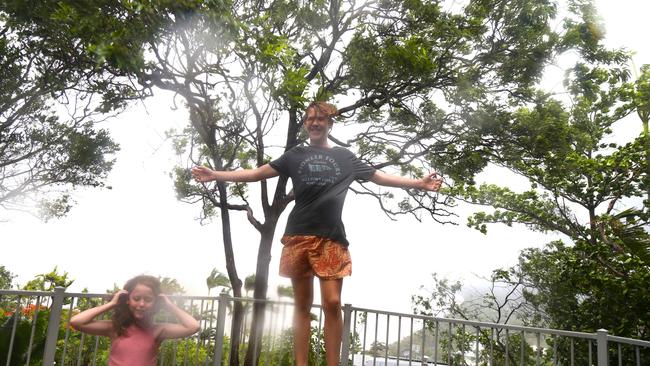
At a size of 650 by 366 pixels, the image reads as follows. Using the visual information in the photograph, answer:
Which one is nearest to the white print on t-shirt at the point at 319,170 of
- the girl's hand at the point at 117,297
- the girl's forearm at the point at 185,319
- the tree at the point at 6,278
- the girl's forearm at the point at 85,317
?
the girl's forearm at the point at 185,319

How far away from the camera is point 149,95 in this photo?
344 inches

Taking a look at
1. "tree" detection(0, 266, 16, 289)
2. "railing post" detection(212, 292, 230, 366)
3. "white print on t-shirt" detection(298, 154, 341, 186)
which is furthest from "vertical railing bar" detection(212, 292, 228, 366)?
"tree" detection(0, 266, 16, 289)

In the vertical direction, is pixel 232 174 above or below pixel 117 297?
above

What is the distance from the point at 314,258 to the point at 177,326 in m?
0.85

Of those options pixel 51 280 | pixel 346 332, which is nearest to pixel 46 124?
pixel 51 280

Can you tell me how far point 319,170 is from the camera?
301cm

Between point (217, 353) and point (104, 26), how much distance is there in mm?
3488

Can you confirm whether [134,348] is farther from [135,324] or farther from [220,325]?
[220,325]

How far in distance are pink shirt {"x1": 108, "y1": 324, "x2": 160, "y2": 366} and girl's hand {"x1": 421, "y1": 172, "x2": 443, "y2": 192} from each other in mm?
1799

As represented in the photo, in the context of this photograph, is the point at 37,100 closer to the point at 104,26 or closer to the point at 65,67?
the point at 65,67

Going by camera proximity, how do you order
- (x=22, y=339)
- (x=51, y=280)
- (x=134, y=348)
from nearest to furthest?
(x=134, y=348), (x=22, y=339), (x=51, y=280)

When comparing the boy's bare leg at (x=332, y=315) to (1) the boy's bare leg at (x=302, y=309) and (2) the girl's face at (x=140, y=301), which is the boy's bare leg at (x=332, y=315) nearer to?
(1) the boy's bare leg at (x=302, y=309)

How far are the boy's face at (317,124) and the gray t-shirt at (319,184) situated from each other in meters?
0.08

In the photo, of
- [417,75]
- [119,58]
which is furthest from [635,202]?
[119,58]
